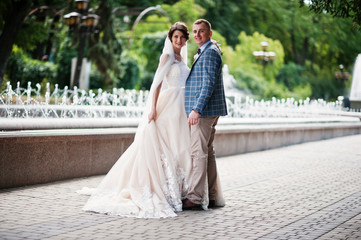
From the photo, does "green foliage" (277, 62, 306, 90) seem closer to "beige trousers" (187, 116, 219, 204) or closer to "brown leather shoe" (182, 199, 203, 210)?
"beige trousers" (187, 116, 219, 204)

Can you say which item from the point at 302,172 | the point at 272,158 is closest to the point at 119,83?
the point at 272,158

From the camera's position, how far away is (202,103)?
664cm

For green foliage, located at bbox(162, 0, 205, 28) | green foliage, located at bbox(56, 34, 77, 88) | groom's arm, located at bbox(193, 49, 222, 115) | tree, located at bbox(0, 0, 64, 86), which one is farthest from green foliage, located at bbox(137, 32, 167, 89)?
groom's arm, located at bbox(193, 49, 222, 115)

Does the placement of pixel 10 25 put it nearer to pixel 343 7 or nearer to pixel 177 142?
pixel 177 142

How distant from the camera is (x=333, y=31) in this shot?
54.7m

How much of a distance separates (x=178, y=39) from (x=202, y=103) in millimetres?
863

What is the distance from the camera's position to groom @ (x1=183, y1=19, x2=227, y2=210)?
6688 mm

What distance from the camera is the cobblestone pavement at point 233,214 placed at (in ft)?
17.7

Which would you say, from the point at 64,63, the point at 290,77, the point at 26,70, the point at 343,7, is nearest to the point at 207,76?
the point at 343,7

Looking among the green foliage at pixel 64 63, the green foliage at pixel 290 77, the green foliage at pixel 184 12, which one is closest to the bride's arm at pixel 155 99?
the green foliage at pixel 64 63

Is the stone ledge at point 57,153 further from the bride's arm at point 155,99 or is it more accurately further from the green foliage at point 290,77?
the green foliage at point 290,77

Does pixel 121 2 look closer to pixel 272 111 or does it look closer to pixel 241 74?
pixel 241 74

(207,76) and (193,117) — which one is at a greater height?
(207,76)

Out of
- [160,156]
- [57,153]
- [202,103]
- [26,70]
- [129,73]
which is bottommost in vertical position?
[57,153]
